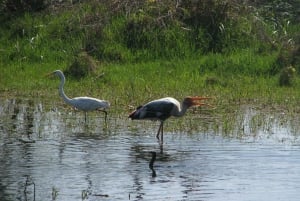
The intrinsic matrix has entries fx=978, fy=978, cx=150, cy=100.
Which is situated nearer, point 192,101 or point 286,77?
point 192,101

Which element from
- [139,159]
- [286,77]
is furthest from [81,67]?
[139,159]

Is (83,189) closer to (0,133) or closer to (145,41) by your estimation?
(0,133)

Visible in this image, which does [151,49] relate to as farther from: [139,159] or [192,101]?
[139,159]

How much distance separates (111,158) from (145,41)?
866cm

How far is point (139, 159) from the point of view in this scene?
12.5 metres

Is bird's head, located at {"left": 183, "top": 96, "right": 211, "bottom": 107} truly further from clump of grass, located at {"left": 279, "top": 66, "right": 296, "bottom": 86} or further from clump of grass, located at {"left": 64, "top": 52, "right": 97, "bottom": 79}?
clump of grass, located at {"left": 64, "top": 52, "right": 97, "bottom": 79}

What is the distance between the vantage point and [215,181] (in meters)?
11.2

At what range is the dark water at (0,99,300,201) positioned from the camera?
10.7m

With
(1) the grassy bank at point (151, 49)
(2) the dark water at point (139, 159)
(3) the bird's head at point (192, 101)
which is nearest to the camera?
(2) the dark water at point (139, 159)

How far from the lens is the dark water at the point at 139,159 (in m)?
10.7

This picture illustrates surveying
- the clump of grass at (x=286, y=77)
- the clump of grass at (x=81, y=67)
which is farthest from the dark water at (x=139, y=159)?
the clump of grass at (x=81, y=67)

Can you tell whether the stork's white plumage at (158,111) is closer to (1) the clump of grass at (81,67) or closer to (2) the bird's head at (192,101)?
Answer: (2) the bird's head at (192,101)

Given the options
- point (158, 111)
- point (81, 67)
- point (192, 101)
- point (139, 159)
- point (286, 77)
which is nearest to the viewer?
point (139, 159)

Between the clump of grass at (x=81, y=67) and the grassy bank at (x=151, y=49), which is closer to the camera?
the grassy bank at (x=151, y=49)
